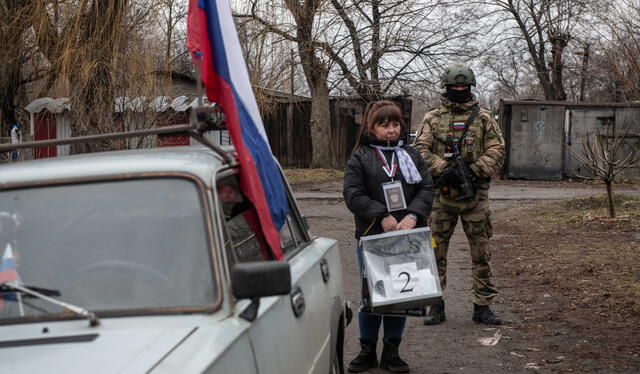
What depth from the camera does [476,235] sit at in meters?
7.16

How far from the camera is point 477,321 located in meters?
7.28

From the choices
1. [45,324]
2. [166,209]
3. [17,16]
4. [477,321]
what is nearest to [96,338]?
[45,324]

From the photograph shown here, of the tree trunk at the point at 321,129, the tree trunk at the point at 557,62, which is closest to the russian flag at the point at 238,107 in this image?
A: the tree trunk at the point at 321,129

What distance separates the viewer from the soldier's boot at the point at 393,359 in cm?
579

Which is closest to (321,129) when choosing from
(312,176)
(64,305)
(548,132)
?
(312,176)

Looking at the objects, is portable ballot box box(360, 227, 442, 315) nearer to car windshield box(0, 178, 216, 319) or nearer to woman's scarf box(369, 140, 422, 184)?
woman's scarf box(369, 140, 422, 184)

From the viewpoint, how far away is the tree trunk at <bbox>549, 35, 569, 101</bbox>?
43297mm

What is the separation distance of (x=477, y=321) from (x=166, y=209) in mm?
4582

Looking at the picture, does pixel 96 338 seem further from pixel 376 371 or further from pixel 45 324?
pixel 376 371

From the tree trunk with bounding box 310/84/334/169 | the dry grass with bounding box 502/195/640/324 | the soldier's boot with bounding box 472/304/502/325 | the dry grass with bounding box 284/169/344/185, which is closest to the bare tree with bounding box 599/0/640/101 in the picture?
the dry grass with bounding box 502/195/640/324

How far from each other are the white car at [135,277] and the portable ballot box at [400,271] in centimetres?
200

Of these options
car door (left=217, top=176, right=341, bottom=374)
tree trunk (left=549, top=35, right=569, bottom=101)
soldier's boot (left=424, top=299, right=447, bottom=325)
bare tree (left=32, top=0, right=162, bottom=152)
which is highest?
tree trunk (left=549, top=35, right=569, bottom=101)

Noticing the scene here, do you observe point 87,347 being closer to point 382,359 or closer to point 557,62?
point 382,359

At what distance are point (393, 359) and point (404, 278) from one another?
0.57 metres
